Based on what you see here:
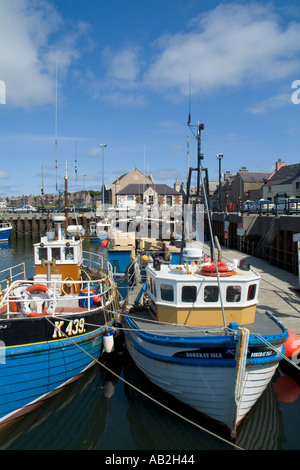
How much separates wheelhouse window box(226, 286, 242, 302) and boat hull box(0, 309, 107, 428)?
4.06 m

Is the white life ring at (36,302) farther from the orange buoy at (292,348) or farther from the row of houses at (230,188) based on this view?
the row of houses at (230,188)

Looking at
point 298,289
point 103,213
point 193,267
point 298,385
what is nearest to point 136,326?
point 193,267

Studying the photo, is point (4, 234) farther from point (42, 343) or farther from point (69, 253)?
point (42, 343)

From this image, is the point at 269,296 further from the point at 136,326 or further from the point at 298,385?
the point at 136,326

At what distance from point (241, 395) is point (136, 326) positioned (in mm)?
3415

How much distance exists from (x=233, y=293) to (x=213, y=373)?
2.12m

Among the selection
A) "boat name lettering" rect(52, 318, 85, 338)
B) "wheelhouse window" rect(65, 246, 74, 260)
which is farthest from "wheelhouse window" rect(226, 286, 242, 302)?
"wheelhouse window" rect(65, 246, 74, 260)

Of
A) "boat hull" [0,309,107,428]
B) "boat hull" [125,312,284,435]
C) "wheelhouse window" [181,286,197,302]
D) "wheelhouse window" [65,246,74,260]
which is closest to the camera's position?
"boat hull" [125,312,284,435]

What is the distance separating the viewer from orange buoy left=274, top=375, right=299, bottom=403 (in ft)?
30.4

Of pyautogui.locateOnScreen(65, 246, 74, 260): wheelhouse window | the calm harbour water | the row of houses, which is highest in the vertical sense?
the row of houses

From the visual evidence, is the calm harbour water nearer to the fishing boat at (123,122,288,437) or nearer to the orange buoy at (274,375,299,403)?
the orange buoy at (274,375,299,403)

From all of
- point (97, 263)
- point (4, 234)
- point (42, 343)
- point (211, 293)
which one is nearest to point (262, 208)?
point (97, 263)

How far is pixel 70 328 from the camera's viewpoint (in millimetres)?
9320

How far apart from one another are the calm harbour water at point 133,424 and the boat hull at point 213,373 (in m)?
0.52
